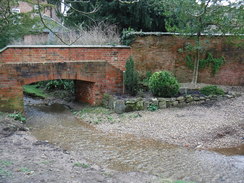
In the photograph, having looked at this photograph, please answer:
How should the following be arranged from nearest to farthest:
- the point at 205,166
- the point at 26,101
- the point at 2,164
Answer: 1. the point at 2,164
2. the point at 205,166
3. the point at 26,101

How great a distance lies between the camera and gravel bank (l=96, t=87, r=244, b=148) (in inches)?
256

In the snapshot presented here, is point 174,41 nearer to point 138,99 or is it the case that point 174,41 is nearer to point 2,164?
point 138,99

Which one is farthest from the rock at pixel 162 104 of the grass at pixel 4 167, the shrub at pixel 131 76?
the grass at pixel 4 167

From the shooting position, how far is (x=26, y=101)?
11.9 metres

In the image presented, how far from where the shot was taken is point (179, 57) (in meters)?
11.6

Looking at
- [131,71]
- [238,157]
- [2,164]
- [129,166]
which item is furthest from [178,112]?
[2,164]

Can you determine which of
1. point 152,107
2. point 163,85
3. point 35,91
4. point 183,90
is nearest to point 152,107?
point 152,107

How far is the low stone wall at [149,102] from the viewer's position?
8742 mm

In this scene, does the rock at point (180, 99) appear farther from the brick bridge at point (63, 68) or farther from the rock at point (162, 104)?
the brick bridge at point (63, 68)

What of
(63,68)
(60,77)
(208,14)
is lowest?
(60,77)

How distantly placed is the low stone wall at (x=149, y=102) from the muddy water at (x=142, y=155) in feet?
4.97

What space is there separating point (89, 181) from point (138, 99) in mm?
5286

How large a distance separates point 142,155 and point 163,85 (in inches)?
149

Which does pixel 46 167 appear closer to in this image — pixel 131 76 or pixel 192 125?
pixel 192 125
